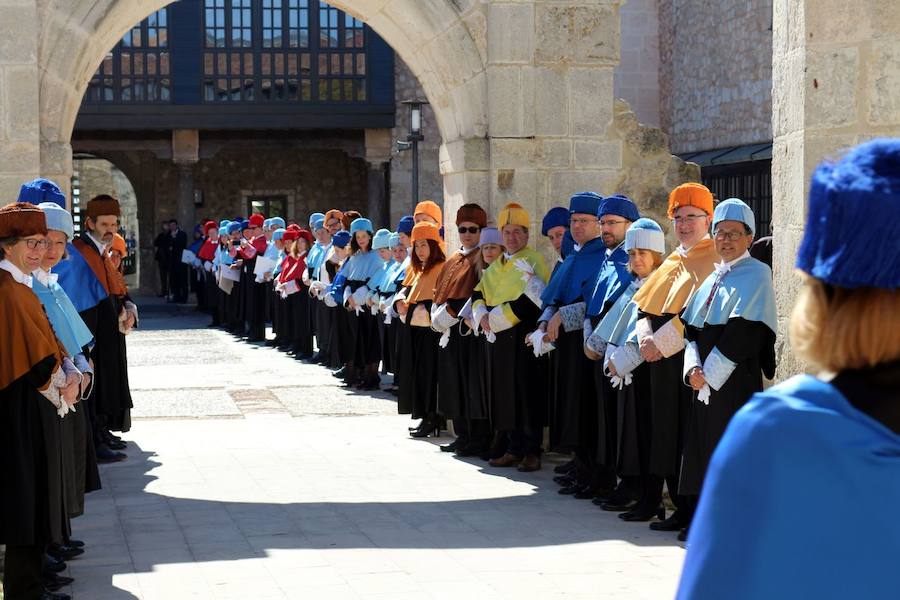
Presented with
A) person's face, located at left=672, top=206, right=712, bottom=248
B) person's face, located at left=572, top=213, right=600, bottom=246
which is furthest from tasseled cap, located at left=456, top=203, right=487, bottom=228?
person's face, located at left=672, top=206, right=712, bottom=248

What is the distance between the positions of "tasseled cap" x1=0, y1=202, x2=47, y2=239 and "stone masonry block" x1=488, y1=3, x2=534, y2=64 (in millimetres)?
4422

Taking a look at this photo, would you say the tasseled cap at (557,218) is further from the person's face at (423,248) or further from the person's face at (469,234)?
the person's face at (423,248)

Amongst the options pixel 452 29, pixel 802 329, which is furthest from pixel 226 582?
pixel 452 29

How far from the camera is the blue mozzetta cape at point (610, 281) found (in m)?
6.91

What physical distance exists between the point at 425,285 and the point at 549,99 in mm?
1526

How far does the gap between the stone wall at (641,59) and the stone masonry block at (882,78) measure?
1811 centimetres

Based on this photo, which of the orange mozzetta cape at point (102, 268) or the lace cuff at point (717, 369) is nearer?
the lace cuff at point (717, 369)

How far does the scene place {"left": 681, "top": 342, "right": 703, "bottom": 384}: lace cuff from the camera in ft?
19.4

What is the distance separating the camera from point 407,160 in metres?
27.2

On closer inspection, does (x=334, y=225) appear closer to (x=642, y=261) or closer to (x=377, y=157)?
(x=642, y=261)

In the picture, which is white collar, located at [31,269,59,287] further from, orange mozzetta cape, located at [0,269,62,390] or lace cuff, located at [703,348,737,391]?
lace cuff, located at [703,348,737,391]

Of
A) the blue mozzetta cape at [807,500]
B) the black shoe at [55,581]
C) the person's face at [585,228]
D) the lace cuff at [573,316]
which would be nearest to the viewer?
the blue mozzetta cape at [807,500]

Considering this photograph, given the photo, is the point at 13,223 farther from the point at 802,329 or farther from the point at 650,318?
the point at 802,329

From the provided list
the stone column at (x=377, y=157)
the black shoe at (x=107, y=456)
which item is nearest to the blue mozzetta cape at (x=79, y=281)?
the black shoe at (x=107, y=456)
